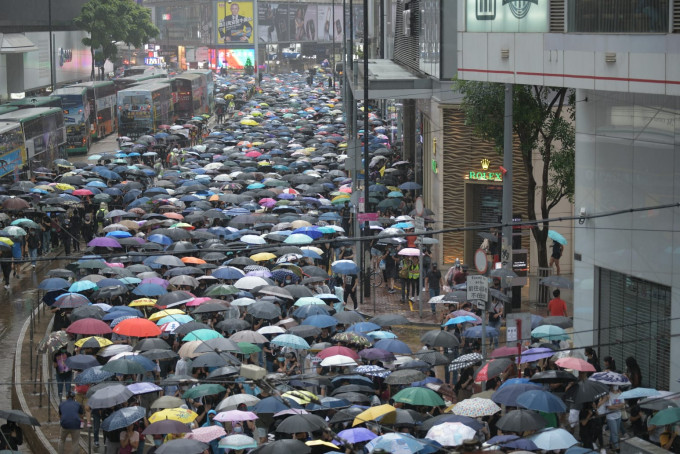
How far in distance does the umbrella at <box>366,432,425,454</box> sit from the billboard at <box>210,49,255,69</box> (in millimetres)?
137817

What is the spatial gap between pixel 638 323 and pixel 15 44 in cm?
6830

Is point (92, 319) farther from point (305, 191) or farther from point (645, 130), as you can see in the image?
point (305, 191)

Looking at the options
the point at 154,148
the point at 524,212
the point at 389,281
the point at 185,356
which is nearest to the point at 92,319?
the point at 185,356

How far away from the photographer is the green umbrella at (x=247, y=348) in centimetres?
1769

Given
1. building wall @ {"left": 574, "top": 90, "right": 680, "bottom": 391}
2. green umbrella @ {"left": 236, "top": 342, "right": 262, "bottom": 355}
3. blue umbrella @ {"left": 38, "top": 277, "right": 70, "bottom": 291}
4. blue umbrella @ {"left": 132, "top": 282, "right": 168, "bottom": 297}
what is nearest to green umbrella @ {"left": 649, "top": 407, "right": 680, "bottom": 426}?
building wall @ {"left": 574, "top": 90, "right": 680, "bottom": 391}

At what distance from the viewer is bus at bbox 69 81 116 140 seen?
63106mm

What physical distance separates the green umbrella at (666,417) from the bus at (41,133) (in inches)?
1372

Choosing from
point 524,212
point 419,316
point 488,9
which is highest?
point 488,9

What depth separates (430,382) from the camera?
15.9 metres

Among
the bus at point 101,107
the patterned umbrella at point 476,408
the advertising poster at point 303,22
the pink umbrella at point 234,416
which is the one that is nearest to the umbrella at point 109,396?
the pink umbrella at point 234,416

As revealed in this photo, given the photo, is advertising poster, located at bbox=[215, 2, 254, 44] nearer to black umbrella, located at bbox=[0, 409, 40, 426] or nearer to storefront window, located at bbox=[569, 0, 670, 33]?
storefront window, located at bbox=[569, 0, 670, 33]

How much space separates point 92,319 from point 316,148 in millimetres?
32403

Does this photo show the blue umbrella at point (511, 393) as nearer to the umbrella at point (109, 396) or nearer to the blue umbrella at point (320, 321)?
the umbrella at point (109, 396)

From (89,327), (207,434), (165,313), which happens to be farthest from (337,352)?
(89,327)
